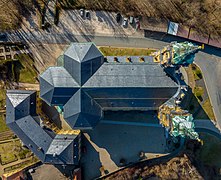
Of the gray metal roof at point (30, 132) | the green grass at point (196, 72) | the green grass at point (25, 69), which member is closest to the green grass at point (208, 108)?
the green grass at point (196, 72)

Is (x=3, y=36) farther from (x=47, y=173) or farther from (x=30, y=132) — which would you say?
(x=47, y=173)

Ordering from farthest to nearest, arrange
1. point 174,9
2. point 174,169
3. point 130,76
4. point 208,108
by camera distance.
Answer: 1. point 208,108
2. point 174,169
3. point 174,9
4. point 130,76

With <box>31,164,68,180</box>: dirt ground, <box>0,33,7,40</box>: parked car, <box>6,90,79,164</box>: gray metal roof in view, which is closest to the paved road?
<box>6,90,79,164</box>: gray metal roof

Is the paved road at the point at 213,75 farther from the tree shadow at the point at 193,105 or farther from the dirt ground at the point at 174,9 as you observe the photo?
the dirt ground at the point at 174,9

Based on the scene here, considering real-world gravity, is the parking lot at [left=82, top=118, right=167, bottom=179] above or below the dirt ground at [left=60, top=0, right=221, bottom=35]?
below

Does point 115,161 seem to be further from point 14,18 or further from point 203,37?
point 14,18

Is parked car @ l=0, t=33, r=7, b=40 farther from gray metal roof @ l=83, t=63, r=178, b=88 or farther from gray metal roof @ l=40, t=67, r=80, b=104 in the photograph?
gray metal roof @ l=83, t=63, r=178, b=88

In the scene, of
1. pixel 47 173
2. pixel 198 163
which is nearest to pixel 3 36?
pixel 47 173

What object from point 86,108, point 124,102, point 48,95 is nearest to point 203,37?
point 124,102
